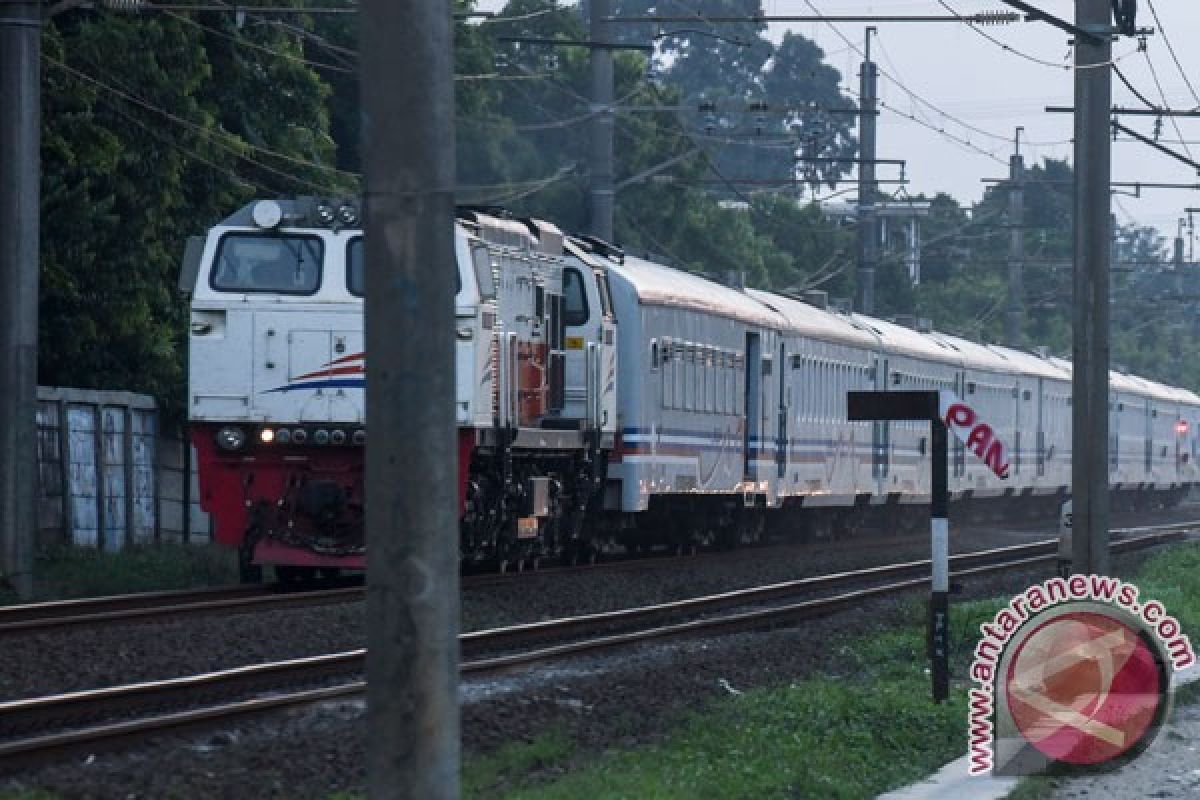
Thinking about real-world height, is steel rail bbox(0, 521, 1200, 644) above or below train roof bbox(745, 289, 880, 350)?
below

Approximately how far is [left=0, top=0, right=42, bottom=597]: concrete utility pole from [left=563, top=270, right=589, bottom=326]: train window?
696 centimetres

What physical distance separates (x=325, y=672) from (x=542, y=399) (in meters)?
9.58

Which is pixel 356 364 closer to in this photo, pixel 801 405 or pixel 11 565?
pixel 11 565

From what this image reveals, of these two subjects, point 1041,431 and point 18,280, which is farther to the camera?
point 1041,431

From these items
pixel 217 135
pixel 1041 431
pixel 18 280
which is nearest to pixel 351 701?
pixel 18 280

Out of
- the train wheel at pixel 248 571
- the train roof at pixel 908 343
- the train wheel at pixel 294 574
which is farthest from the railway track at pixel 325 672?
the train roof at pixel 908 343

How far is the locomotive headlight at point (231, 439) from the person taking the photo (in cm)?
2122

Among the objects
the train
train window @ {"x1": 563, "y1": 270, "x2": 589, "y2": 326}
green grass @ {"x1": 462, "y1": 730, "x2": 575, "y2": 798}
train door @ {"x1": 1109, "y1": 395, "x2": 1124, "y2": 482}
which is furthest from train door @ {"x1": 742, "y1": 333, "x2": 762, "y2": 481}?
train door @ {"x1": 1109, "y1": 395, "x2": 1124, "y2": 482}

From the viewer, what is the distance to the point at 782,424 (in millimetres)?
34156

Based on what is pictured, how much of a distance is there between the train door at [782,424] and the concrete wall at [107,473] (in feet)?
27.1

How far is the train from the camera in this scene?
69.9ft

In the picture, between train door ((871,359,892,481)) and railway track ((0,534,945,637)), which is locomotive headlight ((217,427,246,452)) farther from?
train door ((871,359,892,481))

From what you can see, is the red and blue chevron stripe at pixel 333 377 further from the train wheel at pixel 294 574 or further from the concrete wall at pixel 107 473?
the concrete wall at pixel 107 473

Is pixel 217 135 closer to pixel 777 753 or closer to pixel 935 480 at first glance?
pixel 935 480
